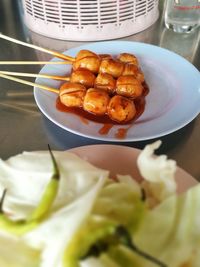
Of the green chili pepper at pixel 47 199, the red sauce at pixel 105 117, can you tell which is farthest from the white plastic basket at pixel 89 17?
the green chili pepper at pixel 47 199

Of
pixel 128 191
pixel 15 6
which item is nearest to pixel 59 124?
pixel 128 191

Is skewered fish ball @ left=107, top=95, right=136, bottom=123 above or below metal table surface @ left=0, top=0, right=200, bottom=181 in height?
above

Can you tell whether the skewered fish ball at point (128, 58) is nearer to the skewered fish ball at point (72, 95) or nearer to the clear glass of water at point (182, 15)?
the skewered fish ball at point (72, 95)

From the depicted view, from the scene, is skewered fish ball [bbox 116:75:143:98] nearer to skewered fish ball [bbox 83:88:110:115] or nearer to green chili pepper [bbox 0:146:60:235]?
skewered fish ball [bbox 83:88:110:115]

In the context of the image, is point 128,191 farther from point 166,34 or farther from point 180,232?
point 166,34

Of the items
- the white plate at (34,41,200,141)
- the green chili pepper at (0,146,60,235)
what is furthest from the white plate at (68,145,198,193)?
the green chili pepper at (0,146,60,235)
